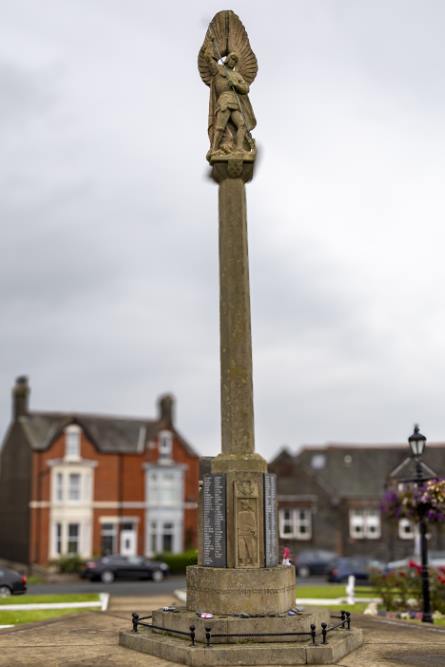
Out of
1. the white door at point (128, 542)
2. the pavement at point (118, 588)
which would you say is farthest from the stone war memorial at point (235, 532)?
the white door at point (128, 542)

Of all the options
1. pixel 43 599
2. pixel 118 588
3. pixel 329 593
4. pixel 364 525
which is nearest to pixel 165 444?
pixel 364 525

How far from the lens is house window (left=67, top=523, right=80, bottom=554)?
1845 inches

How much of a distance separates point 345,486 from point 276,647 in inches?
1582

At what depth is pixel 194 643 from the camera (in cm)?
1283

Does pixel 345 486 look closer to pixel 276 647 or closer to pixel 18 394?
pixel 18 394

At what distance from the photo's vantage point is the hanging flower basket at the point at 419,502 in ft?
62.2

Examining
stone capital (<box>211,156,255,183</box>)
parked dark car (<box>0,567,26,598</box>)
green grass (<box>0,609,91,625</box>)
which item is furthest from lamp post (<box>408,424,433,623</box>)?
parked dark car (<box>0,567,26,598</box>)

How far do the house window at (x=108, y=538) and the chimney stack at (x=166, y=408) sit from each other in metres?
7.99

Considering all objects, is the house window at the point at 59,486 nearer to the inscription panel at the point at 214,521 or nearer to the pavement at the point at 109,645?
the pavement at the point at 109,645

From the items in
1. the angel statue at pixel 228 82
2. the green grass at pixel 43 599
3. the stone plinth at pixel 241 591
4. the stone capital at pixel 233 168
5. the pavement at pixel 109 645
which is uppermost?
the angel statue at pixel 228 82

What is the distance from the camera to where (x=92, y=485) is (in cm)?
4822

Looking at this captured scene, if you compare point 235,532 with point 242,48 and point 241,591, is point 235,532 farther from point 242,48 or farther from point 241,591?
point 242,48

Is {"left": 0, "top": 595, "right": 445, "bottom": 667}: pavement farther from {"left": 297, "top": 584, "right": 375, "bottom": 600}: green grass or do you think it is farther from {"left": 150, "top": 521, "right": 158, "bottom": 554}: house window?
{"left": 150, "top": 521, "right": 158, "bottom": 554}: house window

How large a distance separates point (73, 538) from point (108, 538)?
2531mm
